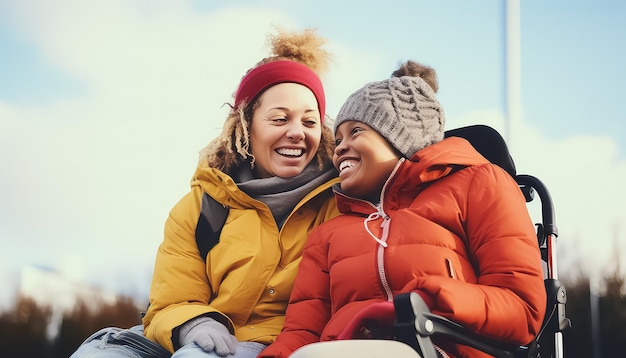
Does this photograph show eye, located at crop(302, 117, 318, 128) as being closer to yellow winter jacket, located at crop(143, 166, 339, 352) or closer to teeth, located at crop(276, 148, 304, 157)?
teeth, located at crop(276, 148, 304, 157)

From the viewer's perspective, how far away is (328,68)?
2531 mm

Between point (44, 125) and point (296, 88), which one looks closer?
point (296, 88)

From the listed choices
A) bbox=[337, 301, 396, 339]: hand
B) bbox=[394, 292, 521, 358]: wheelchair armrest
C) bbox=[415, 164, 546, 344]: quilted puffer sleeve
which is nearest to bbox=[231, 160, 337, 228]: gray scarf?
bbox=[415, 164, 546, 344]: quilted puffer sleeve

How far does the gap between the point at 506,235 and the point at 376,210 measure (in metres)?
0.38

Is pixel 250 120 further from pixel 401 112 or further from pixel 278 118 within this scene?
pixel 401 112

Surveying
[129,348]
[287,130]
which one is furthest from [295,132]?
[129,348]

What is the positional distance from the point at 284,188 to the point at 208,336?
55cm

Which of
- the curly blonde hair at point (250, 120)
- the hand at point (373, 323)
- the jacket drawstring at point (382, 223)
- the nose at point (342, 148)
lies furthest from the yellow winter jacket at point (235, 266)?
the hand at point (373, 323)

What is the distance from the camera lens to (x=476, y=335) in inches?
58.0

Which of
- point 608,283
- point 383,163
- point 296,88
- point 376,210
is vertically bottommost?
point 608,283

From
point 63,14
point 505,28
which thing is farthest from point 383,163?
point 63,14

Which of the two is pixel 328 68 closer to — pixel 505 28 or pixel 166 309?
pixel 166 309

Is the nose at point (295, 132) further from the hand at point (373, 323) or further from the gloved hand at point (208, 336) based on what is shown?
the hand at point (373, 323)

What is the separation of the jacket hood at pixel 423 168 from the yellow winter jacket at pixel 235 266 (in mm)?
344
